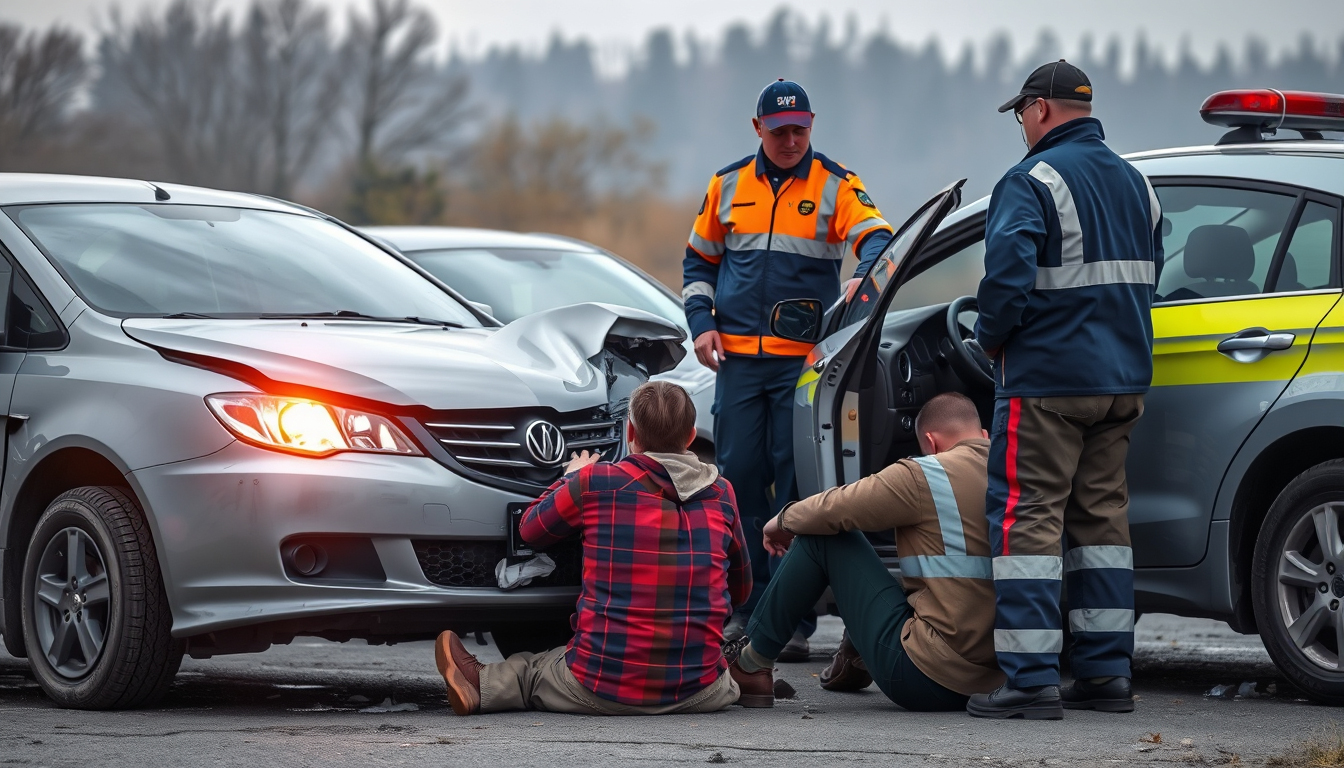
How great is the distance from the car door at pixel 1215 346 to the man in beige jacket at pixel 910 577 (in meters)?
0.69

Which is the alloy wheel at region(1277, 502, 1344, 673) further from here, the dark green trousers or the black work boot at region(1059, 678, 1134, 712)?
the dark green trousers

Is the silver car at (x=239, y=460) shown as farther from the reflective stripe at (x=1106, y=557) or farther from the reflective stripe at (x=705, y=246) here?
the reflective stripe at (x=1106, y=557)

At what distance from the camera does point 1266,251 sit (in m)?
5.11

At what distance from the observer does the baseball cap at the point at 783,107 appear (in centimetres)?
617

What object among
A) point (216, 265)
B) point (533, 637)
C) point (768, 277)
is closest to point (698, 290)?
point (768, 277)

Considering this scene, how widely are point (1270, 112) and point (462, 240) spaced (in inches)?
175

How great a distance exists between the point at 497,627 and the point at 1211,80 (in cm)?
19164

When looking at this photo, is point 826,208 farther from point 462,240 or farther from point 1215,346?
point 462,240

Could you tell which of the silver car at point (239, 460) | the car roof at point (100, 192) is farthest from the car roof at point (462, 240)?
the silver car at point (239, 460)

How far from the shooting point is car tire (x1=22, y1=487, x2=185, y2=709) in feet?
→ 15.2

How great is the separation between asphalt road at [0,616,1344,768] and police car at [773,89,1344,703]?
1.31ft

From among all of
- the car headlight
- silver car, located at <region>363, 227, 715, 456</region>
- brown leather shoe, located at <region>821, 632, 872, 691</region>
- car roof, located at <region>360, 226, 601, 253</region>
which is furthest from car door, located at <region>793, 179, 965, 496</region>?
car roof, located at <region>360, 226, 601, 253</region>

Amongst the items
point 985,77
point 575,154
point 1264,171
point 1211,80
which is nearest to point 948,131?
point 985,77

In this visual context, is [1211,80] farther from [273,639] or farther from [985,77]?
[273,639]
